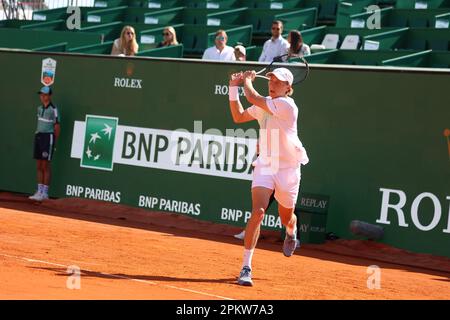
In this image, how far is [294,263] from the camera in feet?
38.7

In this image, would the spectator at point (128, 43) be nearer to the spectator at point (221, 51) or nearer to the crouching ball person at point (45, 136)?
the spectator at point (221, 51)

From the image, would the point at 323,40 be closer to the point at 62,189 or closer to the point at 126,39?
the point at 126,39

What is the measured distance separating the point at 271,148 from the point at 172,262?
2128 mm

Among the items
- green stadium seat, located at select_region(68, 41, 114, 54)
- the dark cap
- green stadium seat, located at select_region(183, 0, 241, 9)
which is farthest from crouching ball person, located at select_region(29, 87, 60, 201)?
green stadium seat, located at select_region(183, 0, 241, 9)

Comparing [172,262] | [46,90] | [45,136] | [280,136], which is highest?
[46,90]

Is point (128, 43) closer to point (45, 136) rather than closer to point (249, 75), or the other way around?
point (45, 136)

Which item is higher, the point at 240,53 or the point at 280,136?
the point at 240,53

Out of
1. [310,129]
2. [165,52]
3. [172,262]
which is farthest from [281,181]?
[165,52]

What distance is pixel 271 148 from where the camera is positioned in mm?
9555

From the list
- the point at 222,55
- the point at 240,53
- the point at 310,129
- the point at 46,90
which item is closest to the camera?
the point at 310,129

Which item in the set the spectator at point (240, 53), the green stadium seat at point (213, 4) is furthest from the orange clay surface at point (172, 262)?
A: the green stadium seat at point (213, 4)

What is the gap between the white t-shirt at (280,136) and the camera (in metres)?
9.48

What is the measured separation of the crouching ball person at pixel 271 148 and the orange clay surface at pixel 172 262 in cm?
59
